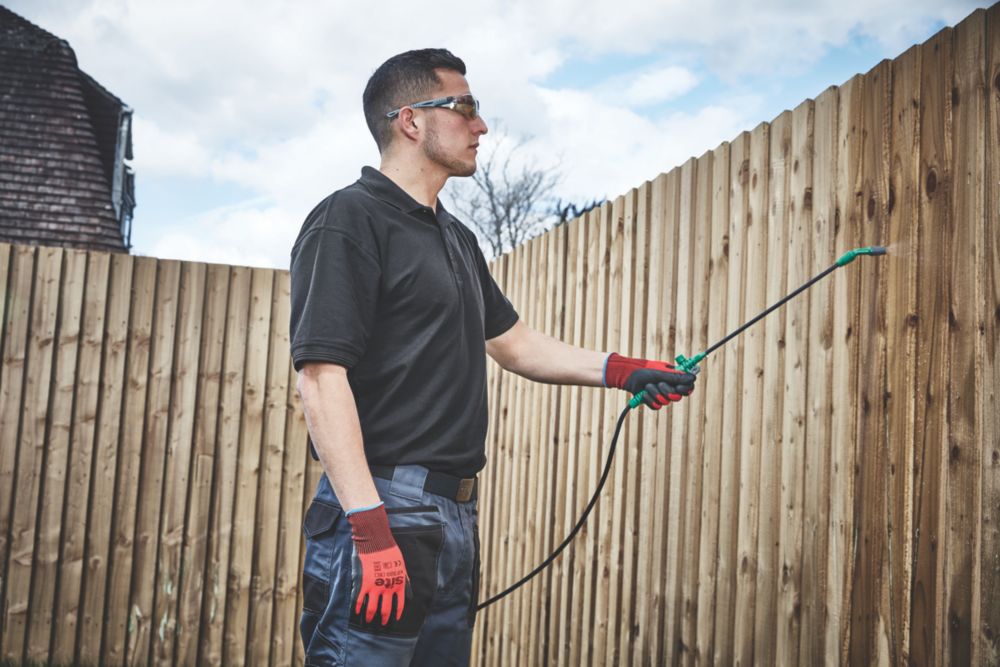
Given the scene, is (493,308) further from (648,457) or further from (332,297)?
(648,457)

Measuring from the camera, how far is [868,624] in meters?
1.95

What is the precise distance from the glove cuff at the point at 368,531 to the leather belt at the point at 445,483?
0.58 ft

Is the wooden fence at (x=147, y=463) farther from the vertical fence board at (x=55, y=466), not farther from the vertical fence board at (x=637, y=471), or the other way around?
the vertical fence board at (x=637, y=471)

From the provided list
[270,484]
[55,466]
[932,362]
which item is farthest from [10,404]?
[932,362]

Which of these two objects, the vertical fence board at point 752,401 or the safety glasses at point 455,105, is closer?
the safety glasses at point 455,105

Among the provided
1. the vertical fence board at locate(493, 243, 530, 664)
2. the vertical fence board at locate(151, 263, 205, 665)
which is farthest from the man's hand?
the vertical fence board at locate(151, 263, 205, 665)

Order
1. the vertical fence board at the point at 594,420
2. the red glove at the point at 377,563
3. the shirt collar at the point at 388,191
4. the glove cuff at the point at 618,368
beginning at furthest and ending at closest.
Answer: the vertical fence board at the point at 594,420
the glove cuff at the point at 618,368
the shirt collar at the point at 388,191
the red glove at the point at 377,563

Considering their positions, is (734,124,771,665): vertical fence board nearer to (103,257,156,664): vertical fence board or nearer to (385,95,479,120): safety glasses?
(385,95,479,120): safety glasses

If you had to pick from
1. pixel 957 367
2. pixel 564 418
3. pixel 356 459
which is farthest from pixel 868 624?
pixel 564 418

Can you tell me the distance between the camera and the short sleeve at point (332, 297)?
1.68m

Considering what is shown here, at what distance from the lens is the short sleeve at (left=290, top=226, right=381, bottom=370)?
1.68m

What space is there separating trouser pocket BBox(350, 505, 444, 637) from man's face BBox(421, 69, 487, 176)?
92 cm

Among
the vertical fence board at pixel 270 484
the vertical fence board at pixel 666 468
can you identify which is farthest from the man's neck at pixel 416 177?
the vertical fence board at pixel 270 484

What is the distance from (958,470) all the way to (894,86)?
3.12 ft
